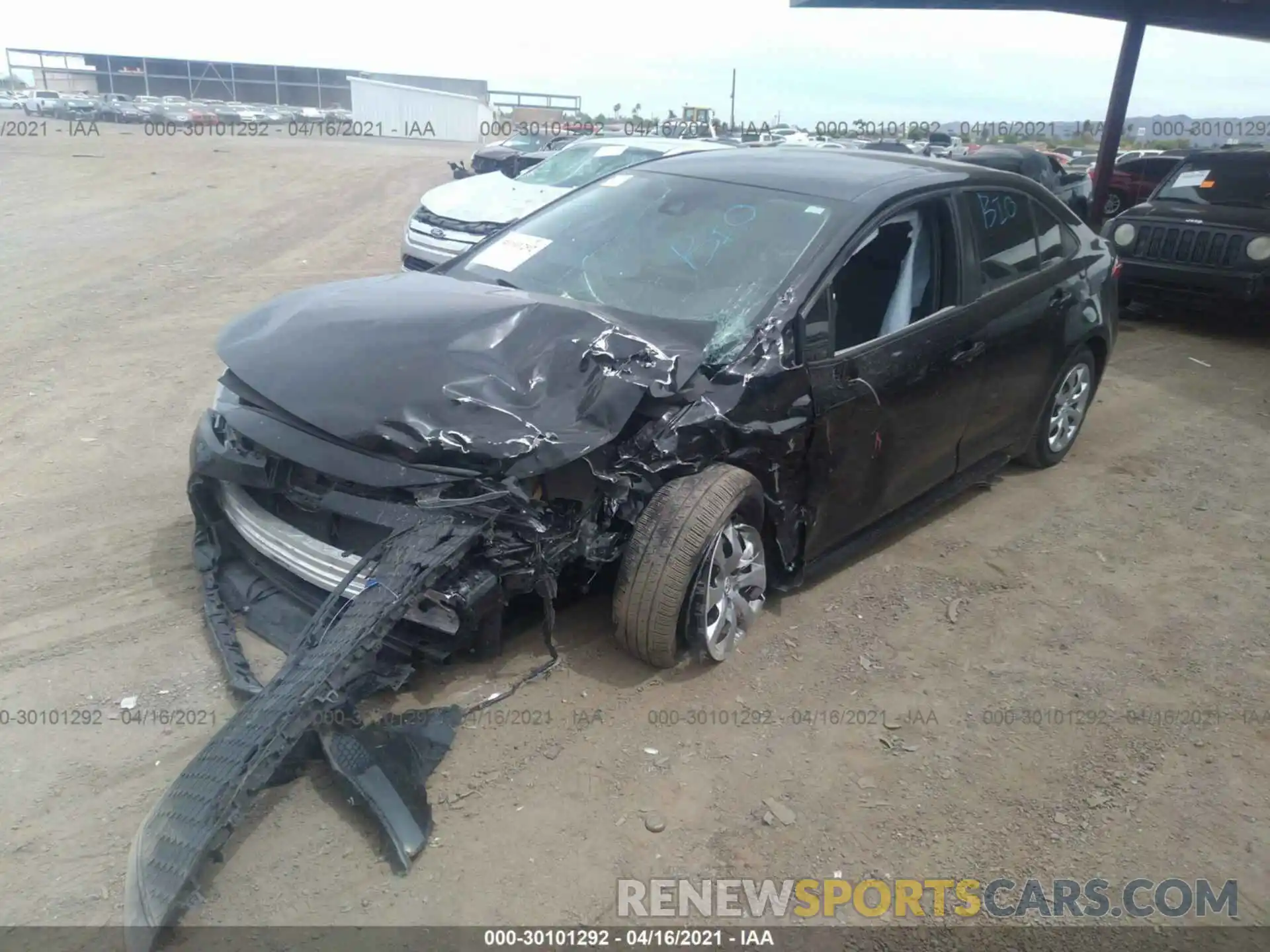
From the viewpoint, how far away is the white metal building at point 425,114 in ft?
157

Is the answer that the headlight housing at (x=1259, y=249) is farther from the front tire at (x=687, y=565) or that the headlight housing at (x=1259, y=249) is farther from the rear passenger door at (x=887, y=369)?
the front tire at (x=687, y=565)

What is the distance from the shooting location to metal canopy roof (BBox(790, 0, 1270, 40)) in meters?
13.9

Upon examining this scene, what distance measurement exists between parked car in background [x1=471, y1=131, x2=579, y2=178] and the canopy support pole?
7.40 metres

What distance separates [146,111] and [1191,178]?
1781 inches

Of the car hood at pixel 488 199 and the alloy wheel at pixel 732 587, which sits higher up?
the car hood at pixel 488 199

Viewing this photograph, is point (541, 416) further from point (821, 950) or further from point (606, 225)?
point (821, 950)

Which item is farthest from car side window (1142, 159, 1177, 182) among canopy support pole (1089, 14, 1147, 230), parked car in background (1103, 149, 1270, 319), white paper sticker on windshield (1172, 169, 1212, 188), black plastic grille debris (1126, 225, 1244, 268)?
black plastic grille debris (1126, 225, 1244, 268)

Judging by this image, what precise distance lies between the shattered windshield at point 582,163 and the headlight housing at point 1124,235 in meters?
4.85

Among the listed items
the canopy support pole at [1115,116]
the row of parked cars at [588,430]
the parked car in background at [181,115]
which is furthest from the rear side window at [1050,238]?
the parked car in background at [181,115]

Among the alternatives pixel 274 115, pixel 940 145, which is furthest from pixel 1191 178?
pixel 274 115

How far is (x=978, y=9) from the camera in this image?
1516cm

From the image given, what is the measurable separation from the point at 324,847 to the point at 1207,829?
8.93ft

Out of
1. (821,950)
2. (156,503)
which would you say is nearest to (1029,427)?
(821,950)

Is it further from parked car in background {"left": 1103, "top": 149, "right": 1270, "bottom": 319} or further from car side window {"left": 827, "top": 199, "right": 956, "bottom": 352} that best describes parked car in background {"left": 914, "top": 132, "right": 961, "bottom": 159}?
car side window {"left": 827, "top": 199, "right": 956, "bottom": 352}
